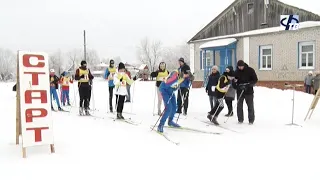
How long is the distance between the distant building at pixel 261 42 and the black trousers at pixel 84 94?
14398 millimetres

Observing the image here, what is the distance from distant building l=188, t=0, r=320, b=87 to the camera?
20283 mm

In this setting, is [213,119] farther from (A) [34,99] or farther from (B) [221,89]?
(A) [34,99]

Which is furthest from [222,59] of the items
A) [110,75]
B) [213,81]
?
[213,81]

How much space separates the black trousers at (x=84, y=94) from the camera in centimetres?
1045

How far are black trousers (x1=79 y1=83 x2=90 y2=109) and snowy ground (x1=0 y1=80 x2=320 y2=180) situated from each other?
5.12 feet

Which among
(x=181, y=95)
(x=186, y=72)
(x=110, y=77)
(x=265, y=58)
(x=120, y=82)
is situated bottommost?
(x=181, y=95)

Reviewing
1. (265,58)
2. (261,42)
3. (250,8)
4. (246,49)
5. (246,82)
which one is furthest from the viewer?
(250,8)

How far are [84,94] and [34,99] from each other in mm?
4950

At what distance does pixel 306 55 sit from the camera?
801 inches

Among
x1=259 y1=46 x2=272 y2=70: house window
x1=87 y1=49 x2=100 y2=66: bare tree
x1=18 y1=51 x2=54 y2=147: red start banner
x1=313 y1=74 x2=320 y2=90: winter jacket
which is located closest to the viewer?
x1=18 y1=51 x2=54 y2=147: red start banner

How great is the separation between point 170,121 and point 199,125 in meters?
1.03

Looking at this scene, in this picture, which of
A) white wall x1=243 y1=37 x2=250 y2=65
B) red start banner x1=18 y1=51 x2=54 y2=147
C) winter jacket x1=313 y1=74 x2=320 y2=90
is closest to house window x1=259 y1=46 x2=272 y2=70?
white wall x1=243 y1=37 x2=250 y2=65

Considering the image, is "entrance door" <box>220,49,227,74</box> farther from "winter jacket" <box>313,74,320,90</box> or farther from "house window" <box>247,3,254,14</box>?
"winter jacket" <box>313,74,320,90</box>

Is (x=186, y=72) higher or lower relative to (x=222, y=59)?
lower
